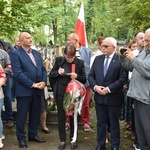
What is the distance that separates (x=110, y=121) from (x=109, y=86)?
0.55m

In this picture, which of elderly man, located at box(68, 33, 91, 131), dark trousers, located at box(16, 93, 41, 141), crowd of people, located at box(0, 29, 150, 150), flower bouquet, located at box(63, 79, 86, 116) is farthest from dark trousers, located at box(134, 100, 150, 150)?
dark trousers, located at box(16, 93, 41, 141)

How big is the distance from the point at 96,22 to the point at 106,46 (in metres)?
21.5

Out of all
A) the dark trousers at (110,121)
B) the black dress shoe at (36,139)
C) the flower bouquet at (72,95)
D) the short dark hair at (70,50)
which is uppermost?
the short dark hair at (70,50)

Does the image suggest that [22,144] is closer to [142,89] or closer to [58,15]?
[142,89]

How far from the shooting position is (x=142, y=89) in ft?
11.9

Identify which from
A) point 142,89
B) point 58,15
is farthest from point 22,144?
point 58,15

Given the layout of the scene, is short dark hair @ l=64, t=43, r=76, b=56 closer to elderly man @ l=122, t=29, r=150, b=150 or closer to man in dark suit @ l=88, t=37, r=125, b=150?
man in dark suit @ l=88, t=37, r=125, b=150

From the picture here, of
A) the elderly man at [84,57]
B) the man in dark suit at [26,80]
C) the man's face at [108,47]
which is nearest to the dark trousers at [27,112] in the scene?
the man in dark suit at [26,80]

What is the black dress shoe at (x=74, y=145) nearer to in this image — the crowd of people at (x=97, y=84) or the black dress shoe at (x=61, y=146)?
the crowd of people at (x=97, y=84)

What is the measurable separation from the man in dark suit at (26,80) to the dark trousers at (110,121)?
3.51ft

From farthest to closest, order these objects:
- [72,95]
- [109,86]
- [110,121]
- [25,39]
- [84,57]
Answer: [84,57]
[25,39]
[72,95]
[110,121]
[109,86]

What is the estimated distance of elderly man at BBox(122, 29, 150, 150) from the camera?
11.4ft

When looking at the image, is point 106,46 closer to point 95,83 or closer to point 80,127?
point 95,83

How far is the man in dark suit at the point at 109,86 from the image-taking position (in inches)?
164
